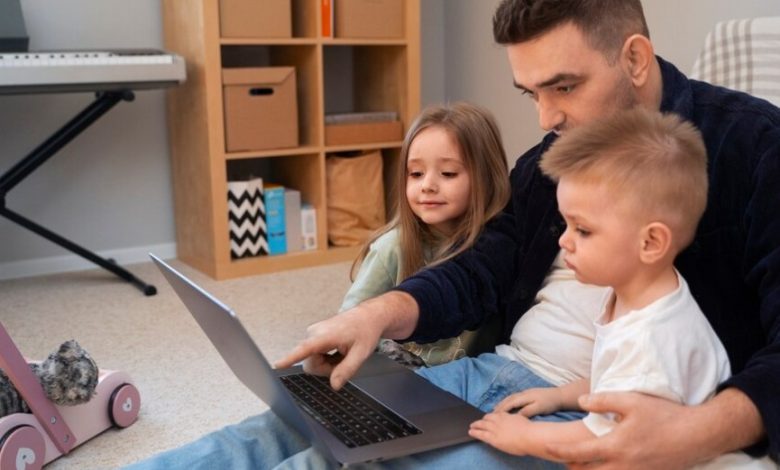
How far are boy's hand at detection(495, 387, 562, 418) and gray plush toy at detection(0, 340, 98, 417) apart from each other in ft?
3.10

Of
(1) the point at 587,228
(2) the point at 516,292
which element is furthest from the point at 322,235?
(1) the point at 587,228

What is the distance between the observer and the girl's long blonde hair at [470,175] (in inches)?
59.5

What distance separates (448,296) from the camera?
1204 millimetres

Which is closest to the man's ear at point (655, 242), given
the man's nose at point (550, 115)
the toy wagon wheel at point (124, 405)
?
the man's nose at point (550, 115)

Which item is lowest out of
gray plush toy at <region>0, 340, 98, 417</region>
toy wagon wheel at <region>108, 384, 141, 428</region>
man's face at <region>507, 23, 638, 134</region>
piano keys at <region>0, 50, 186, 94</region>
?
toy wagon wheel at <region>108, 384, 141, 428</region>

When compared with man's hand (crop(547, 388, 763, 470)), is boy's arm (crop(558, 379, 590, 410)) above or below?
below

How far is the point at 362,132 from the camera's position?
316 centimetres

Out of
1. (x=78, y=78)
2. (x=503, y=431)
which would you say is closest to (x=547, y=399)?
(x=503, y=431)

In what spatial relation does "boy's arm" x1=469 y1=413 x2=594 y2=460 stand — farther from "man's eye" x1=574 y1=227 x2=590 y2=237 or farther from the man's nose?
the man's nose

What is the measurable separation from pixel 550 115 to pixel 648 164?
226mm

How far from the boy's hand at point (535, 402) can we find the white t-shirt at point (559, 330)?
0.07 m

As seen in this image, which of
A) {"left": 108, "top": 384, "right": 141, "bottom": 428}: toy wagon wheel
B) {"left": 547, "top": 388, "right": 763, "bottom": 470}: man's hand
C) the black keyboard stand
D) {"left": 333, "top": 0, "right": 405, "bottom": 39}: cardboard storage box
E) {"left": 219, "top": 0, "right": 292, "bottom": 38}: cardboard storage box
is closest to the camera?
{"left": 547, "top": 388, "right": 763, "bottom": 470}: man's hand

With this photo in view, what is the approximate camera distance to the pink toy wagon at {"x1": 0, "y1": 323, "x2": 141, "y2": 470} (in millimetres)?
1553

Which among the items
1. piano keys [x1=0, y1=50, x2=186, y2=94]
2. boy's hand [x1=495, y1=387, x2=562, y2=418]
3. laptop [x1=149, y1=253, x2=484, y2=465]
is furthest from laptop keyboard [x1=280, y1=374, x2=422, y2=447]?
piano keys [x1=0, y1=50, x2=186, y2=94]
